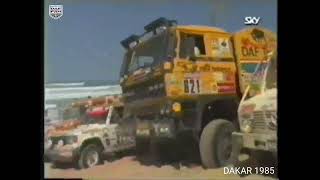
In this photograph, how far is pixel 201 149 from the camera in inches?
139

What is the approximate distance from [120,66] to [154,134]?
528 millimetres

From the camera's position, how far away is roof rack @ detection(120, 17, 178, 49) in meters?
3.53

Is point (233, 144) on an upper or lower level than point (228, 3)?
lower

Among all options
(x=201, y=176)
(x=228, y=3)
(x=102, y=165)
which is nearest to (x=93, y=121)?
(x=102, y=165)

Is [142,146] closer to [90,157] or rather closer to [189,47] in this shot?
[90,157]

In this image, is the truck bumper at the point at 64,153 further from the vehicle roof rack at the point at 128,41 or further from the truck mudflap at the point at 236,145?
the truck mudflap at the point at 236,145

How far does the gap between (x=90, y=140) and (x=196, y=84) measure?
0.83 meters

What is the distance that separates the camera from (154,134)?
3.57 meters

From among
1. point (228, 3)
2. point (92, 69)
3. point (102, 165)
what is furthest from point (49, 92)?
point (228, 3)

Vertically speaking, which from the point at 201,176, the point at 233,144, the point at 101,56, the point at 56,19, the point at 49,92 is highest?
the point at 56,19

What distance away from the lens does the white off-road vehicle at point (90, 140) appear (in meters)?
3.59

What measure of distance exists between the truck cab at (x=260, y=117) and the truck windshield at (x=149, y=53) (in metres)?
0.65

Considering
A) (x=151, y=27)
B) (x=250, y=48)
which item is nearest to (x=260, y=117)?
(x=250, y=48)
